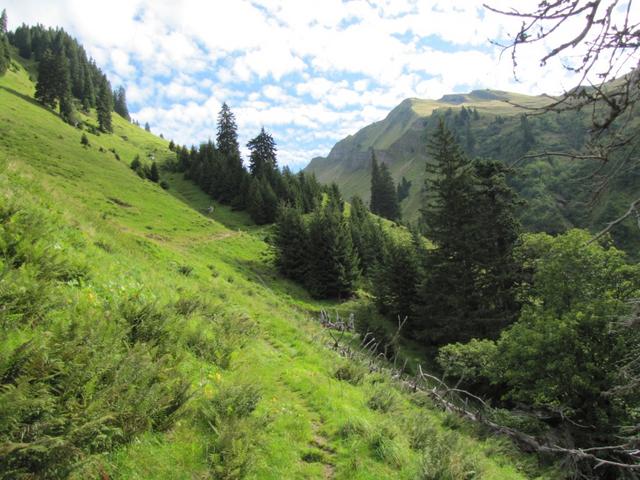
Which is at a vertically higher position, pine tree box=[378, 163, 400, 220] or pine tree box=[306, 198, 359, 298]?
pine tree box=[378, 163, 400, 220]

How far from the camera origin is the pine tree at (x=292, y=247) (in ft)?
159

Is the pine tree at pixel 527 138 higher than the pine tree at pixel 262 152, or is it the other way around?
the pine tree at pixel 527 138

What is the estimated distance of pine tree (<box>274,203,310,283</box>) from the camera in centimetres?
4831

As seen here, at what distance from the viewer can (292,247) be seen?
159ft

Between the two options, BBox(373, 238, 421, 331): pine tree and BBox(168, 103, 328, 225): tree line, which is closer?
BBox(373, 238, 421, 331): pine tree

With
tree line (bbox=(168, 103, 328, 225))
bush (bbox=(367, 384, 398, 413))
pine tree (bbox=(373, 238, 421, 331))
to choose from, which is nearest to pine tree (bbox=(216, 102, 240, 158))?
tree line (bbox=(168, 103, 328, 225))

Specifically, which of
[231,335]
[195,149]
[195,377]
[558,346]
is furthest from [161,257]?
[195,149]

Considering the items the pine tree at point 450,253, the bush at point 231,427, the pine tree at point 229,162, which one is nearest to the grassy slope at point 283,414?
the bush at point 231,427

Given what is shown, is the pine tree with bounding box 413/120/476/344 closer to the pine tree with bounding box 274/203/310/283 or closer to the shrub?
the pine tree with bounding box 274/203/310/283

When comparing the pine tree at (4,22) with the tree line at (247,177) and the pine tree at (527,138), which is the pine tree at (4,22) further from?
the pine tree at (527,138)

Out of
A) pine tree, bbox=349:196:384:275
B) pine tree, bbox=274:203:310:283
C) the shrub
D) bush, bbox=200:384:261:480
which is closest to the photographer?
bush, bbox=200:384:261:480

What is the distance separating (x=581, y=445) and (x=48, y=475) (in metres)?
17.7

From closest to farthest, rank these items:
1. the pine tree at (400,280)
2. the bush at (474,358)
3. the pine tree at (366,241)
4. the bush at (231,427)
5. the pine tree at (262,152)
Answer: the bush at (231,427) → the bush at (474,358) → the pine tree at (400,280) → the pine tree at (366,241) → the pine tree at (262,152)

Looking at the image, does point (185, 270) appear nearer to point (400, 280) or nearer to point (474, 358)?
point (474, 358)
